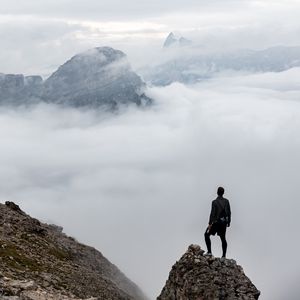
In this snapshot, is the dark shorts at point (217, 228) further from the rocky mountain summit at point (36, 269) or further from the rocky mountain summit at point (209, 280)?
the rocky mountain summit at point (36, 269)

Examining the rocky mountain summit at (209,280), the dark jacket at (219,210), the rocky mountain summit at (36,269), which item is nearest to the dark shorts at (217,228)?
the dark jacket at (219,210)

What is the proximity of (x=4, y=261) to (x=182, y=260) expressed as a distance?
1694 centimetres

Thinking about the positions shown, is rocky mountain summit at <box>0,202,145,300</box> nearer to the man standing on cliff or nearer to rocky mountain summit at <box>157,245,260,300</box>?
rocky mountain summit at <box>157,245,260,300</box>

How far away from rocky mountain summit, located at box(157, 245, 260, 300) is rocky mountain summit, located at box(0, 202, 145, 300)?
23.8ft

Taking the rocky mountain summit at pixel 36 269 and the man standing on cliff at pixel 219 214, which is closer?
the man standing on cliff at pixel 219 214

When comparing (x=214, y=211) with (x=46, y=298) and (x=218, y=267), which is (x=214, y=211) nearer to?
(x=218, y=267)

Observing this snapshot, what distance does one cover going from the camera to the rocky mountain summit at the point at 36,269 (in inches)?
1438

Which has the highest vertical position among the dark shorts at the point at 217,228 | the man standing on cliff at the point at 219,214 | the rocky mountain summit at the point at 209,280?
the man standing on cliff at the point at 219,214

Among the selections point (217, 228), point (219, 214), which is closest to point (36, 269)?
point (217, 228)

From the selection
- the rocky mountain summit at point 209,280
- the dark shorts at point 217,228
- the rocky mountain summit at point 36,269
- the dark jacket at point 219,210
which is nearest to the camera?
the dark jacket at point 219,210

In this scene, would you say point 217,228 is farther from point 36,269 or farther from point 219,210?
point 36,269

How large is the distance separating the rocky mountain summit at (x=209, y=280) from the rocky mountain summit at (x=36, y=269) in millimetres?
7253

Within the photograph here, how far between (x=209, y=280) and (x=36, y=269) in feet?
64.8

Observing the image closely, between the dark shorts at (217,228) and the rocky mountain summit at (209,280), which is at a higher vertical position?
the dark shorts at (217,228)
